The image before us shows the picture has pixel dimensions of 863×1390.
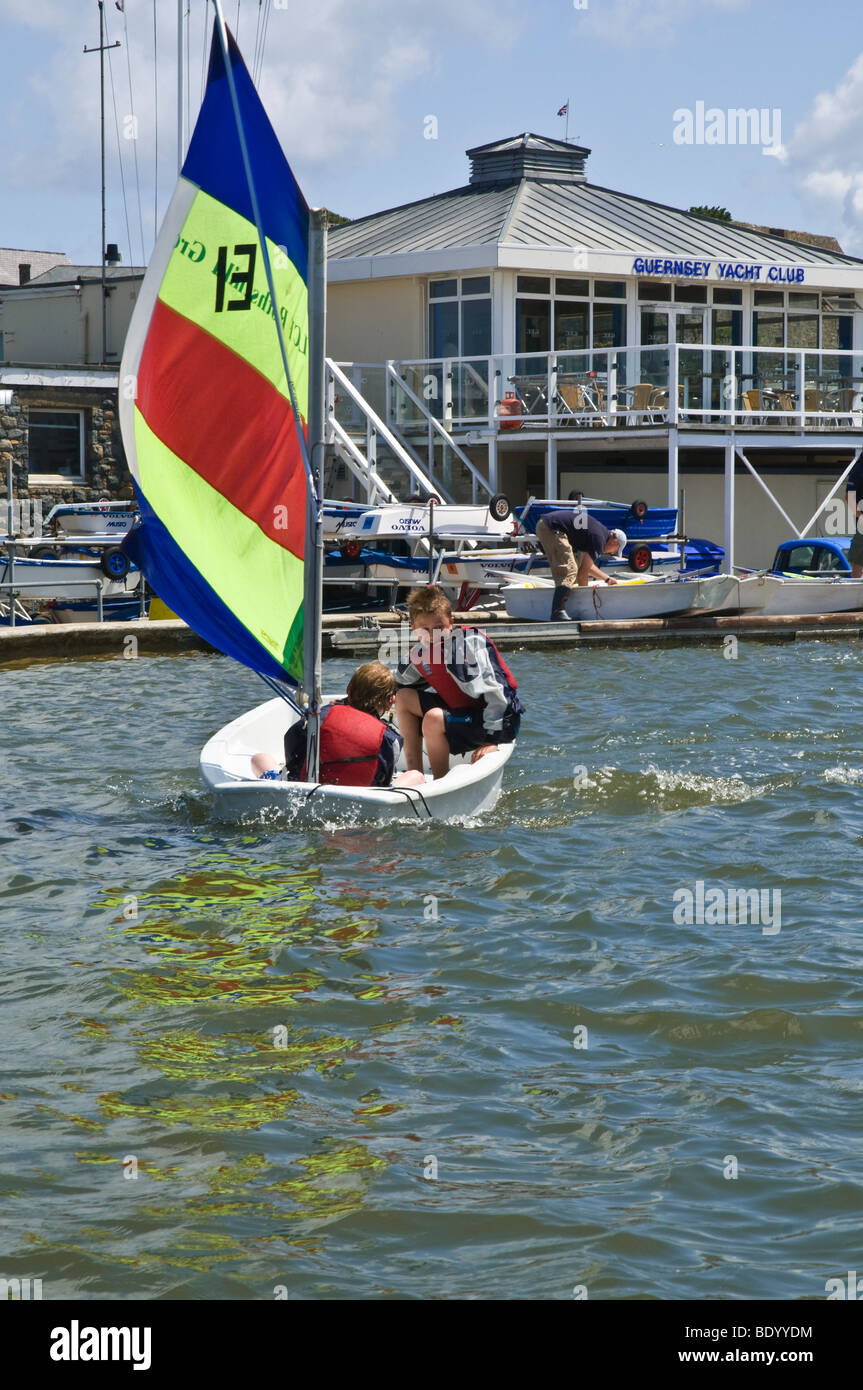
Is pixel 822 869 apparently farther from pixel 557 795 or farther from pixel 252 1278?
pixel 252 1278

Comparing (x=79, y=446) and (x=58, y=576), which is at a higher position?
(x=79, y=446)

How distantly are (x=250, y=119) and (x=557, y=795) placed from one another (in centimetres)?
471

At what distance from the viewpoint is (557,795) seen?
34.8ft

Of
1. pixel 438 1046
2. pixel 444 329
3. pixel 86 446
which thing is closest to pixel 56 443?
pixel 86 446

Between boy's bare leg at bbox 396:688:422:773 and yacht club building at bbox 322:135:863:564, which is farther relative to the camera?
yacht club building at bbox 322:135:863:564

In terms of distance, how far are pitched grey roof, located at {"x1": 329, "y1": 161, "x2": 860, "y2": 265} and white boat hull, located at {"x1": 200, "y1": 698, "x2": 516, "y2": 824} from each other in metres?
20.8

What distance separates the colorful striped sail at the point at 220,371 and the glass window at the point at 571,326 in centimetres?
2203

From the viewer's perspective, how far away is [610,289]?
30.7 metres

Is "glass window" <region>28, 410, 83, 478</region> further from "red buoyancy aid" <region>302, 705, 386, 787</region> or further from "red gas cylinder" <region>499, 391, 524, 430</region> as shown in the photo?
"red buoyancy aid" <region>302, 705, 386, 787</region>

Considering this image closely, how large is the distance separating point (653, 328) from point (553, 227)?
9.49 feet

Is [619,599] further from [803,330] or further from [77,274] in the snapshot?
[77,274]

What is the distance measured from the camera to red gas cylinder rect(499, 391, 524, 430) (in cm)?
2733

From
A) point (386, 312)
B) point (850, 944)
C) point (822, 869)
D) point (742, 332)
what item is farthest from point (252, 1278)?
point (742, 332)

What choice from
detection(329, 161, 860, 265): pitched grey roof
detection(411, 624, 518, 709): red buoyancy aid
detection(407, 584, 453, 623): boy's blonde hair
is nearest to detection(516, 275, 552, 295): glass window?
detection(329, 161, 860, 265): pitched grey roof
